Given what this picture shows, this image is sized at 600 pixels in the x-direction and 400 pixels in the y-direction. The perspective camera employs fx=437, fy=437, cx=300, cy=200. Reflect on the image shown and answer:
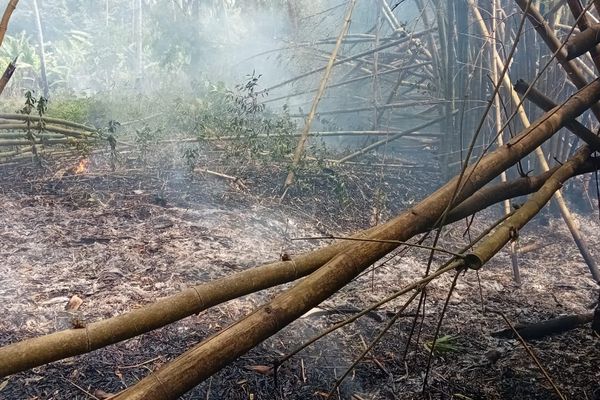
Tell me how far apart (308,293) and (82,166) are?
186 inches

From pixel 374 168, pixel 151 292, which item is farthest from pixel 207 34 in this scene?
pixel 151 292

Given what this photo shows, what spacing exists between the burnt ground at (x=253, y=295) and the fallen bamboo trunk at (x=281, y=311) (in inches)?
17.4

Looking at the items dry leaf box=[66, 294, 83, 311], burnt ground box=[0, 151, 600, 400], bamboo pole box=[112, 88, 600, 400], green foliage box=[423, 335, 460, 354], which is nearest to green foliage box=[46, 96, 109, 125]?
burnt ground box=[0, 151, 600, 400]

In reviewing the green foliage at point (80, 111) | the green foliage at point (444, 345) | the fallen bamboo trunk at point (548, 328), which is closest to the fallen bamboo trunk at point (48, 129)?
the green foliage at point (80, 111)

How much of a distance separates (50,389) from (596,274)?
12.8ft

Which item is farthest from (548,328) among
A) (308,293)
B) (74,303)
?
(74,303)

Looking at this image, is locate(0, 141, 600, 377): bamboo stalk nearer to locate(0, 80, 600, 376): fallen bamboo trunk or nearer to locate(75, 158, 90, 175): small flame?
locate(0, 80, 600, 376): fallen bamboo trunk

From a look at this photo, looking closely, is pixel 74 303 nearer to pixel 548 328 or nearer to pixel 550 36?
pixel 548 328

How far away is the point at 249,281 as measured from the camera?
4.64ft

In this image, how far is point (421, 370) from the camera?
2291 millimetres

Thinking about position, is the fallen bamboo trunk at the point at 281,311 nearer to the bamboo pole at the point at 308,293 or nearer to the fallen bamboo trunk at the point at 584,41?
the bamboo pole at the point at 308,293

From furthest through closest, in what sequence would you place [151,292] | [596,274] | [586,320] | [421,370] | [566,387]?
[596,274], [151,292], [586,320], [421,370], [566,387]

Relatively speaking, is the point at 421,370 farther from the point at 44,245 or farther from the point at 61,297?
the point at 44,245

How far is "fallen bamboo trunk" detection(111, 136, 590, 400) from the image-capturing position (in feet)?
3.03
